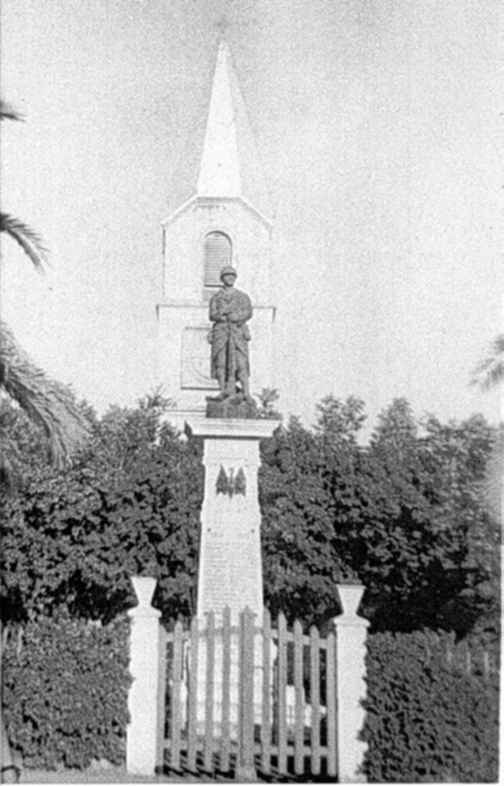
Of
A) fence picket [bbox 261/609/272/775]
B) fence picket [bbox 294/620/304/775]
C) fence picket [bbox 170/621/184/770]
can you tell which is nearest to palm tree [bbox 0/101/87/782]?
fence picket [bbox 170/621/184/770]

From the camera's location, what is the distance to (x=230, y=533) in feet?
33.8

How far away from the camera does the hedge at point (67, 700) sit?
8.40 m

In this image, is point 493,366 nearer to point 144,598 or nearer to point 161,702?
point 144,598

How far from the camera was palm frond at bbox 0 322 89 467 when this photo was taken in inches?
306

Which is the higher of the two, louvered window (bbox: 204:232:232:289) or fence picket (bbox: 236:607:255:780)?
louvered window (bbox: 204:232:232:289)

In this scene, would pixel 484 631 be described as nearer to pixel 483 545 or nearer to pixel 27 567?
pixel 483 545

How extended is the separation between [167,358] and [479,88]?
21.8 meters

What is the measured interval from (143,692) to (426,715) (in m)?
2.90

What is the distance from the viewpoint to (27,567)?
53.0 feet

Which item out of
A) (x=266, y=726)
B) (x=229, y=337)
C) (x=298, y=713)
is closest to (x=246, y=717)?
(x=266, y=726)

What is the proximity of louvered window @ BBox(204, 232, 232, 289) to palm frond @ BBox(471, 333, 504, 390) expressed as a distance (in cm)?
2197

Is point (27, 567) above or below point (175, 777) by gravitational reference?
above

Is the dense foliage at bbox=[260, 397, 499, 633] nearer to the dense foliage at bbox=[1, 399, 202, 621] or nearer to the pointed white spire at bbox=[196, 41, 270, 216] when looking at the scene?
the dense foliage at bbox=[1, 399, 202, 621]

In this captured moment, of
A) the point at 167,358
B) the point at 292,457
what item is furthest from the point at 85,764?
the point at 167,358
